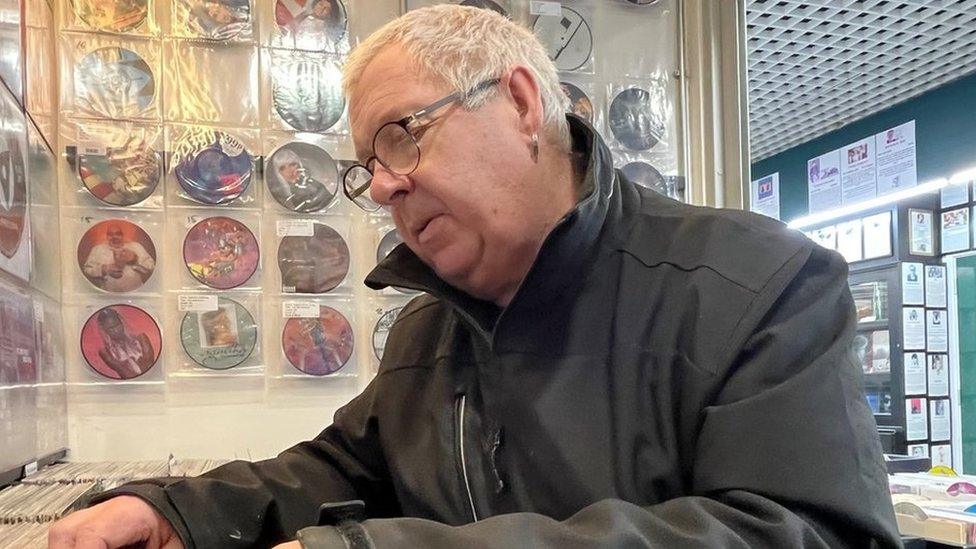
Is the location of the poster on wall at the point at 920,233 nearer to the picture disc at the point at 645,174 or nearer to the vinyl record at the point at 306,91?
the picture disc at the point at 645,174

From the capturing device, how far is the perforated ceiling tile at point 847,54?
2.70m

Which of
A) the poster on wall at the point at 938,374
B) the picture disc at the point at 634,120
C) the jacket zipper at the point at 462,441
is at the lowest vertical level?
the poster on wall at the point at 938,374

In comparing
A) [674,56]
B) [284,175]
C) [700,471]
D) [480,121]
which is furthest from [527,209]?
[674,56]

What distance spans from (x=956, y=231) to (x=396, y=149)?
3.51 metres

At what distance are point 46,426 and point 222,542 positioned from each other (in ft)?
2.29

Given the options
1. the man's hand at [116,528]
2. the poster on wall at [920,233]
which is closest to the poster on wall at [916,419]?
the poster on wall at [920,233]

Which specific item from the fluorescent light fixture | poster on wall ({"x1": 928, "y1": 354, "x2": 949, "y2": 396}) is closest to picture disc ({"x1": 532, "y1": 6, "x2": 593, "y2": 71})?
the fluorescent light fixture

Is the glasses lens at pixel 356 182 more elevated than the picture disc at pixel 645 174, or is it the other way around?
the picture disc at pixel 645 174

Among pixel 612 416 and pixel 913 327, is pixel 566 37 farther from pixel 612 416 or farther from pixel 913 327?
pixel 913 327

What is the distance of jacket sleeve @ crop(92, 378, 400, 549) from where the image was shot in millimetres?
858

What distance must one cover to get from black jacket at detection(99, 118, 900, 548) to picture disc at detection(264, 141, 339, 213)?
0.77 meters

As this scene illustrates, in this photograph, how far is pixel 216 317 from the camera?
167 centimetres

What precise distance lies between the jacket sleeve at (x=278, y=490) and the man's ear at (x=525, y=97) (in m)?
0.41

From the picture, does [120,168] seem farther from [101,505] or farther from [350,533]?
[350,533]
